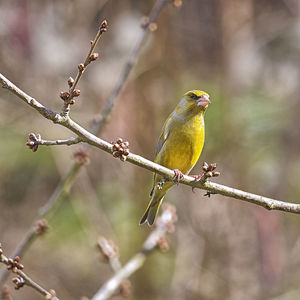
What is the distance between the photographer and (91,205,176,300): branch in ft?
11.0

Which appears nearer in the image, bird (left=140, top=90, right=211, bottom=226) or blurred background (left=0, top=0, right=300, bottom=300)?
bird (left=140, top=90, right=211, bottom=226)

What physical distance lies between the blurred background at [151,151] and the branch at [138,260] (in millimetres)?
2477

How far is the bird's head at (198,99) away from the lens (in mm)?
3656

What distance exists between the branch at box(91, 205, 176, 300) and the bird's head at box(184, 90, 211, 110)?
0.85 m

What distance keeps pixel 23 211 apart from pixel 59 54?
260 cm

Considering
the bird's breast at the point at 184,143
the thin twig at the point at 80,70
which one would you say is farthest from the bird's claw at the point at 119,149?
the bird's breast at the point at 184,143

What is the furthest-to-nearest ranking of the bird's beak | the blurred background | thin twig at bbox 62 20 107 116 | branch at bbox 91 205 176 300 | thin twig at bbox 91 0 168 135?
the blurred background, the bird's beak, thin twig at bbox 91 0 168 135, branch at bbox 91 205 176 300, thin twig at bbox 62 20 107 116

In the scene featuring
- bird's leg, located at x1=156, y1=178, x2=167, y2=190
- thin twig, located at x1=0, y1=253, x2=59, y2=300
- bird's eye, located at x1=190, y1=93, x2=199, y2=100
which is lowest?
thin twig, located at x1=0, y1=253, x2=59, y2=300

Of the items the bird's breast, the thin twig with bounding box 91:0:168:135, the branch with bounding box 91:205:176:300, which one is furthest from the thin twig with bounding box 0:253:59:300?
the bird's breast

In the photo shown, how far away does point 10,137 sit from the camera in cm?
772

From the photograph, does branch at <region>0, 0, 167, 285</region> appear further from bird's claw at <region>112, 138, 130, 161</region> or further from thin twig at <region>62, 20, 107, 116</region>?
thin twig at <region>62, 20, 107, 116</region>

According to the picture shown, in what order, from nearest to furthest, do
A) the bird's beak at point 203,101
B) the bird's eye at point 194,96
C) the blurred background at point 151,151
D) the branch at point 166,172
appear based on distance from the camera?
1. the branch at point 166,172
2. the bird's beak at point 203,101
3. the bird's eye at point 194,96
4. the blurred background at point 151,151

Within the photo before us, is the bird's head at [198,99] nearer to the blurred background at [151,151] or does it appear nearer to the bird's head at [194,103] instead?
the bird's head at [194,103]

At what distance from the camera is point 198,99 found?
12.3 ft
